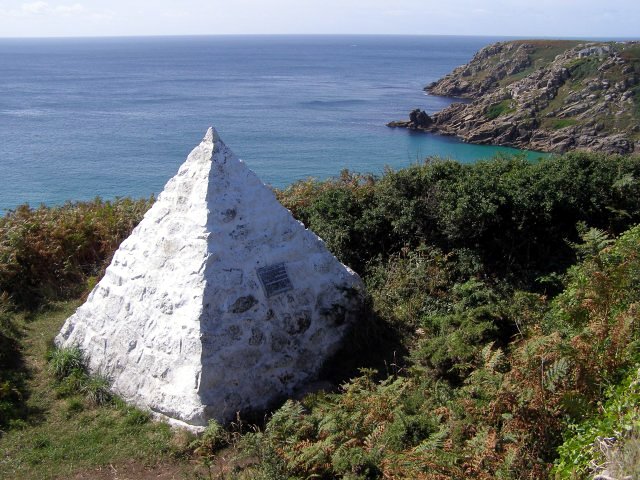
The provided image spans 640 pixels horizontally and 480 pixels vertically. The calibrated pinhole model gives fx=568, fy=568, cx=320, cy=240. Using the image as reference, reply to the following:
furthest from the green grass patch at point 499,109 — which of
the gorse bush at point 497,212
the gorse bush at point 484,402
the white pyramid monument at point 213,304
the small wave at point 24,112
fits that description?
the white pyramid monument at point 213,304

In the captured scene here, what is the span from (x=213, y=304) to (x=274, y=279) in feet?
3.75

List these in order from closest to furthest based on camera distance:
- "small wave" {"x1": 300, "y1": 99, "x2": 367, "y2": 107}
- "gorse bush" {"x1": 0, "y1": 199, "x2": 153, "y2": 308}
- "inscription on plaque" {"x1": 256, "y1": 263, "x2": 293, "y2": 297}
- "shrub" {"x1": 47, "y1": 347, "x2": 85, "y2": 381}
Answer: "inscription on plaque" {"x1": 256, "y1": 263, "x2": 293, "y2": 297} < "shrub" {"x1": 47, "y1": 347, "x2": 85, "y2": 381} < "gorse bush" {"x1": 0, "y1": 199, "x2": 153, "y2": 308} < "small wave" {"x1": 300, "y1": 99, "x2": 367, "y2": 107}

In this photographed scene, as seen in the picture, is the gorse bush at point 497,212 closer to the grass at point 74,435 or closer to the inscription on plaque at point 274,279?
the inscription on plaque at point 274,279

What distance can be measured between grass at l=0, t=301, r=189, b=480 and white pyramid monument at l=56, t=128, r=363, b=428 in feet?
1.03

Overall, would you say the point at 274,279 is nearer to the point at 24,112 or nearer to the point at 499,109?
the point at 499,109

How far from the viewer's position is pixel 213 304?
850 cm

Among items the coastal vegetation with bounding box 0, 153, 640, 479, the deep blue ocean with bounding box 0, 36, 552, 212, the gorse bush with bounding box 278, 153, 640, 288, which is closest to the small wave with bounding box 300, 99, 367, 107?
the deep blue ocean with bounding box 0, 36, 552, 212

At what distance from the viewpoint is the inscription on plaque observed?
9.05 m

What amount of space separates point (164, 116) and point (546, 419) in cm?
7246

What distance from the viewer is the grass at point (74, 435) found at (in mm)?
7648

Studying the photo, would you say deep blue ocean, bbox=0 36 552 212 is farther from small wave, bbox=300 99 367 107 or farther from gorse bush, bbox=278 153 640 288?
gorse bush, bbox=278 153 640 288

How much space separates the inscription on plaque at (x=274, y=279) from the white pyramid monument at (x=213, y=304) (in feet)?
0.06

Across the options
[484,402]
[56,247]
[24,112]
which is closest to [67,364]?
[56,247]

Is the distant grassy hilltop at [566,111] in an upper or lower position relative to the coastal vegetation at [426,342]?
upper
